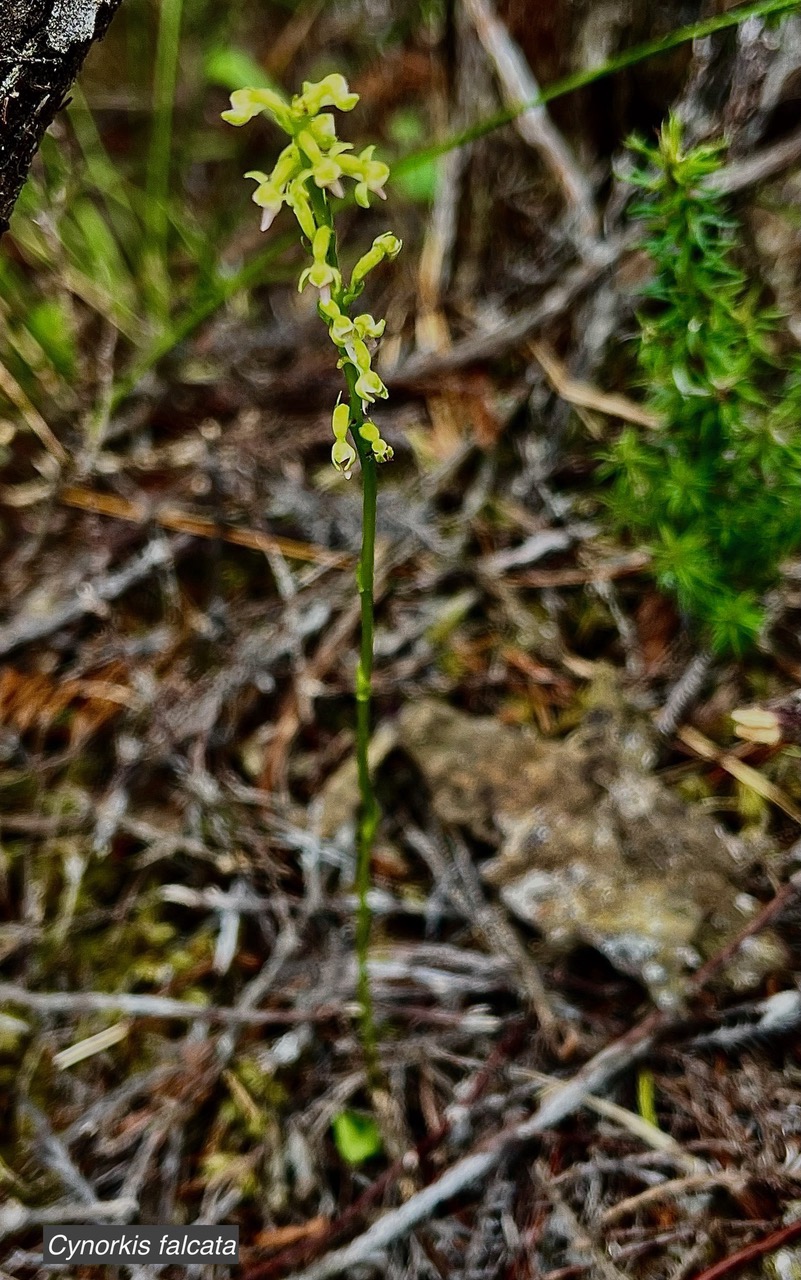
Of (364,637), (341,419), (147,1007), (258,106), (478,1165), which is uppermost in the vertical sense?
(258,106)

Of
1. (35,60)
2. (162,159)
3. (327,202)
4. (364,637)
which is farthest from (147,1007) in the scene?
(162,159)

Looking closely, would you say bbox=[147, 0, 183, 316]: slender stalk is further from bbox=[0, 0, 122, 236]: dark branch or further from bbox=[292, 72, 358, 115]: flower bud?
bbox=[292, 72, 358, 115]: flower bud

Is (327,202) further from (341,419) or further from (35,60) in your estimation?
(35,60)

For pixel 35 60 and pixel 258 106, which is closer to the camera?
pixel 258 106

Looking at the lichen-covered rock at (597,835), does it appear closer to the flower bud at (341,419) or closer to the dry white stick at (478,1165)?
the dry white stick at (478,1165)

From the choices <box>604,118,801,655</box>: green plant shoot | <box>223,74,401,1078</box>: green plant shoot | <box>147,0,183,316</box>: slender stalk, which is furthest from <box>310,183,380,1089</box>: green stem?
<box>147,0,183,316</box>: slender stalk

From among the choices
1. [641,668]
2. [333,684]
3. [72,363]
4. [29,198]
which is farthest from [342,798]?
[29,198]
